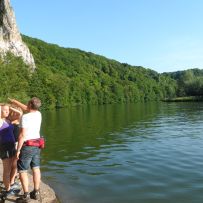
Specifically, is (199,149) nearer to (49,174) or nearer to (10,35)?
(49,174)

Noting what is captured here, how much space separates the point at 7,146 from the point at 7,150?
0.41 feet

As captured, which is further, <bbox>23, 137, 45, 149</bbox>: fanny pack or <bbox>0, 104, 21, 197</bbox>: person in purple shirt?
<bbox>0, 104, 21, 197</bbox>: person in purple shirt

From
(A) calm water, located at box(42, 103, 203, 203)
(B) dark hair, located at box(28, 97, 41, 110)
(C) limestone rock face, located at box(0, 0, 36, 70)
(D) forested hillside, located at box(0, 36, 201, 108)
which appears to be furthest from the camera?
(C) limestone rock face, located at box(0, 0, 36, 70)

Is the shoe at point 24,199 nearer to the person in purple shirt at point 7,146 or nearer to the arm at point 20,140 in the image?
the person in purple shirt at point 7,146

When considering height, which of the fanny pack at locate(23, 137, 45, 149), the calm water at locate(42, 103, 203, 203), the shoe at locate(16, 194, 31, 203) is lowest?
the calm water at locate(42, 103, 203, 203)

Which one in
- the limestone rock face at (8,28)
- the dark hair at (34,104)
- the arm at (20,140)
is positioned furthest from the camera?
the limestone rock face at (8,28)

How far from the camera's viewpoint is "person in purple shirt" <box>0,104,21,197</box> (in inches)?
393

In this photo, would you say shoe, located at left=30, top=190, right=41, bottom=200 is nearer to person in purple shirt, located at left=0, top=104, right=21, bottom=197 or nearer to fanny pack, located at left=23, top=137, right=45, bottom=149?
person in purple shirt, located at left=0, top=104, right=21, bottom=197

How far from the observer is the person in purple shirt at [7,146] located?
393 inches

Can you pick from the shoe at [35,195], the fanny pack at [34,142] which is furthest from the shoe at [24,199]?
the fanny pack at [34,142]

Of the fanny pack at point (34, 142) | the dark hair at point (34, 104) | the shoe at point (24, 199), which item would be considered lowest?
the shoe at point (24, 199)

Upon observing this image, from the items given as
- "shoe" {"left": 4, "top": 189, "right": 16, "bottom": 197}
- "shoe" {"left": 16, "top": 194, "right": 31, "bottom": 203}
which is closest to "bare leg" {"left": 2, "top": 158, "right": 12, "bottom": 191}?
"shoe" {"left": 4, "top": 189, "right": 16, "bottom": 197}

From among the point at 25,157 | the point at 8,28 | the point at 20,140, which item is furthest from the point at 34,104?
the point at 8,28

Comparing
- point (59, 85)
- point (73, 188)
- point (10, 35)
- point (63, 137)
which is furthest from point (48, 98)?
point (73, 188)
